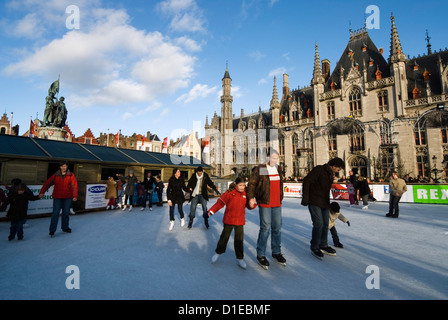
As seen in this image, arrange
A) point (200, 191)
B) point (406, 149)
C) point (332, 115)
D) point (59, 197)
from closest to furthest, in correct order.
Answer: point (59, 197), point (200, 191), point (406, 149), point (332, 115)

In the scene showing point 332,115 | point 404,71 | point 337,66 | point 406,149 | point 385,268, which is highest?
point 337,66

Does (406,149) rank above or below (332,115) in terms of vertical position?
below

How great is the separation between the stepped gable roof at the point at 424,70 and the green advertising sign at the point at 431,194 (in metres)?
18.7

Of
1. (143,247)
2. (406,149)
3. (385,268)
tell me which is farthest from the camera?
(406,149)

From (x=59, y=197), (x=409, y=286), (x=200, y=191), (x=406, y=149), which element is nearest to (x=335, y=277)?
(x=409, y=286)

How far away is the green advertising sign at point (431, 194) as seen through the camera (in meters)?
12.9

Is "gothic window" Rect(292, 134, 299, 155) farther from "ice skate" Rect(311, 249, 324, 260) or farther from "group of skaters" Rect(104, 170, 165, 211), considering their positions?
"ice skate" Rect(311, 249, 324, 260)

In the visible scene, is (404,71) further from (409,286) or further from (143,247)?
(143,247)

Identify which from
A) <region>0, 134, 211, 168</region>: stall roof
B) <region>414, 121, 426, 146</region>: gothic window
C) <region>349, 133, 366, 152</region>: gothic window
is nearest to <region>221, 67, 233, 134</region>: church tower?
<region>349, 133, 366, 152</region>: gothic window

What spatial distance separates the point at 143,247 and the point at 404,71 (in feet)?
115

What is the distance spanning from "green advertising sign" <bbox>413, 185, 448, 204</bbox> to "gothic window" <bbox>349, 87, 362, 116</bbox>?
1921cm

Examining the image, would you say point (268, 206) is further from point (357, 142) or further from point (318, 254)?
point (357, 142)
